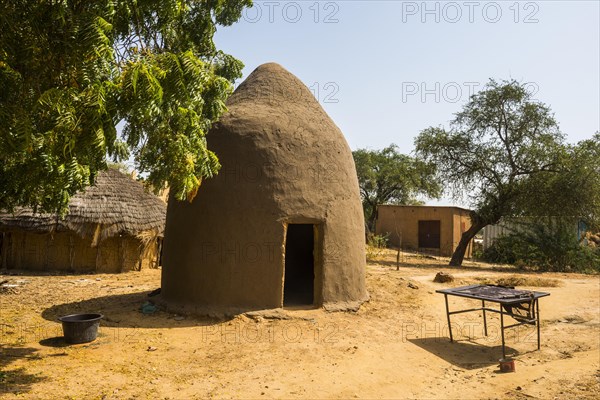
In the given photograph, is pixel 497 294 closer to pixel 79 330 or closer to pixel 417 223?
pixel 79 330

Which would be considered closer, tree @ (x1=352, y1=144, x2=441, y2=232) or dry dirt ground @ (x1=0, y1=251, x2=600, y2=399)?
dry dirt ground @ (x1=0, y1=251, x2=600, y2=399)

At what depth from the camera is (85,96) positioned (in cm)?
429

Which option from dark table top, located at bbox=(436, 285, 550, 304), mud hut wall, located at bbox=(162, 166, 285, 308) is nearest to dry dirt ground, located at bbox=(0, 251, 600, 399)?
mud hut wall, located at bbox=(162, 166, 285, 308)

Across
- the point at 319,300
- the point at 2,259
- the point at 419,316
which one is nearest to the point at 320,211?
the point at 319,300

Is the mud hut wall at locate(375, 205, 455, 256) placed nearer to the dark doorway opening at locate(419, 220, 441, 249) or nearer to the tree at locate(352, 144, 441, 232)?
the dark doorway opening at locate(419, 220, 441, 249)

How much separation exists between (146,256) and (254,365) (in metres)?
10.9

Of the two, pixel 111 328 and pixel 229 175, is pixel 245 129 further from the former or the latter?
pixel 111 328

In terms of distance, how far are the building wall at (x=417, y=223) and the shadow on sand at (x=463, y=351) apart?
1729 cm

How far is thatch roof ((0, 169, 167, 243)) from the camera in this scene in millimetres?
14102

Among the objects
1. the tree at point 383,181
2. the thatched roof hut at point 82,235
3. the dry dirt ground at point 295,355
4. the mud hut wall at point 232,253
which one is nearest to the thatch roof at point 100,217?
the thatched roof hut at point 82,235

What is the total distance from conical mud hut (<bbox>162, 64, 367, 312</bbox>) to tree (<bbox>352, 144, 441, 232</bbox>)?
956 inches

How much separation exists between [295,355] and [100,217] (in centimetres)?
1008

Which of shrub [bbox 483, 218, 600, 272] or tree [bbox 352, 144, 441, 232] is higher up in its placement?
tree [bbox 352, 144, 441, 232]

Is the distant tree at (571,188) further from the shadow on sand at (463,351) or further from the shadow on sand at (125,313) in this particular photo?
the shadow on sand at (125,313)
